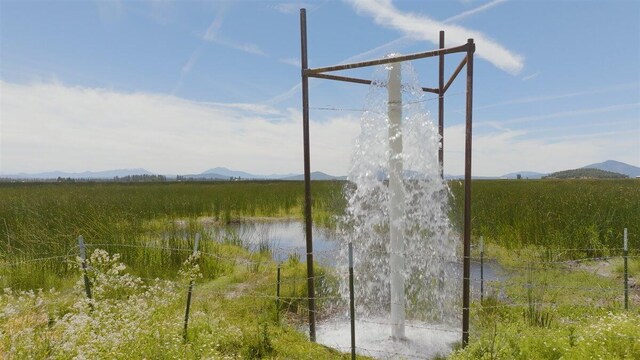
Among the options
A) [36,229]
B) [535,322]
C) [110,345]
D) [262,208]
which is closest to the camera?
[110,345]

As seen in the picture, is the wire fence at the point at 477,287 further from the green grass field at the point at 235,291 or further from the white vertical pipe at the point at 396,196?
the white vertical pipe at the point at 396,196

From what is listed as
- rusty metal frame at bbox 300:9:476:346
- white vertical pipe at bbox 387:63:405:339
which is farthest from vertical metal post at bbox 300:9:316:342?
white vertical pipe at bbox 387:63:405:339

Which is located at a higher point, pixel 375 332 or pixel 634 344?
pixel 634 344

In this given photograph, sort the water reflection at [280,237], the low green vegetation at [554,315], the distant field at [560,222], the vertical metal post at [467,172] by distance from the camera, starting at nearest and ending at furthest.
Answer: the low green vegetation at [554,315] → the vertical metal post at [467,172] → the distant field at [560,222] → the water reflection at [280,237]

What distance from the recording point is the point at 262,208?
19.6 meters

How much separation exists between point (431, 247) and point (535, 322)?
6.20ft

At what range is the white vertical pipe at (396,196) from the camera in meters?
5.30

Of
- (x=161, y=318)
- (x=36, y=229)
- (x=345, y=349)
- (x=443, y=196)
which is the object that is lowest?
(x=345, y=349)

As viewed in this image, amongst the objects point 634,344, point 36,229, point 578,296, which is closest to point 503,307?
point 578,296

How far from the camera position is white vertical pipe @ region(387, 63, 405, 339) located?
5297 millimetres

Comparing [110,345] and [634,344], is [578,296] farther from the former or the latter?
[110,345]

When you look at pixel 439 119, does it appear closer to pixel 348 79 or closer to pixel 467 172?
pixel 348 79

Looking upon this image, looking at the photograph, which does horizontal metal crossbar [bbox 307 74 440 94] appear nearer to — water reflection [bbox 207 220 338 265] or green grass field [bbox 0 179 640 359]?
green grass field [bbox 0 179 640 359]

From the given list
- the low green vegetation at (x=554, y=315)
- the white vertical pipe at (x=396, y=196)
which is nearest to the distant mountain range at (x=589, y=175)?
the low green vegetation at (x=554, y=315)
